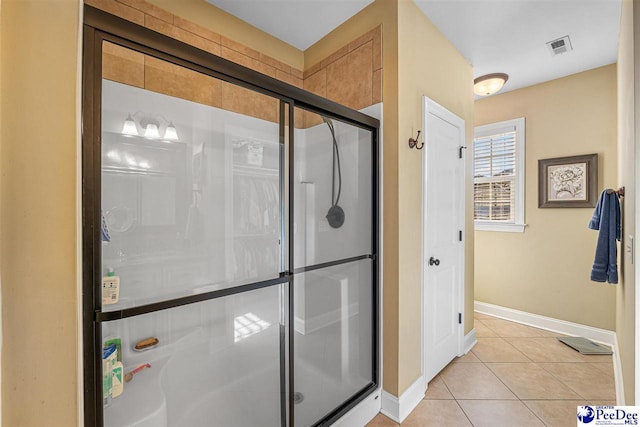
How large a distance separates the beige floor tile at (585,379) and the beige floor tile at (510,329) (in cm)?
56

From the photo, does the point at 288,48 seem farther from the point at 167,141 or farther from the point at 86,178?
the point at 86,178

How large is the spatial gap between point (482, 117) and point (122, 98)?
12.3 ft

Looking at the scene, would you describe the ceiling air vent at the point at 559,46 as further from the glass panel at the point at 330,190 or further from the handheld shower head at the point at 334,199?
the handheld shower head at the point at 334,199

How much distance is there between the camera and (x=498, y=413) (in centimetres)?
175

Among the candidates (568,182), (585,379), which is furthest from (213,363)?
(568,182)

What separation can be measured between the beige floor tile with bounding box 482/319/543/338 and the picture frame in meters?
1.35

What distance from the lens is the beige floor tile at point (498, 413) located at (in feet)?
5.47

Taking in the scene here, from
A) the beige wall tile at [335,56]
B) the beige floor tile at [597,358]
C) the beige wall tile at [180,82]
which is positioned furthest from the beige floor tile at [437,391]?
the beige wall tile at [335,56]

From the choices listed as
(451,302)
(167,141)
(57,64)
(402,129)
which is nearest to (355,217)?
(402,129)

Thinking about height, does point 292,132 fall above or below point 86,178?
above

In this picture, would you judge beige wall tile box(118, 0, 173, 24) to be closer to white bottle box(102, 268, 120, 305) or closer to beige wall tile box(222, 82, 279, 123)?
beige wall tile box(222, 82, 279, 123)

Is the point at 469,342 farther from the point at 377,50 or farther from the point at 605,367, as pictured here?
the point at 377,50

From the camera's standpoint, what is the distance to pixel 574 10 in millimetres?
1896

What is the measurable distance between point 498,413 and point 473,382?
0.32m
